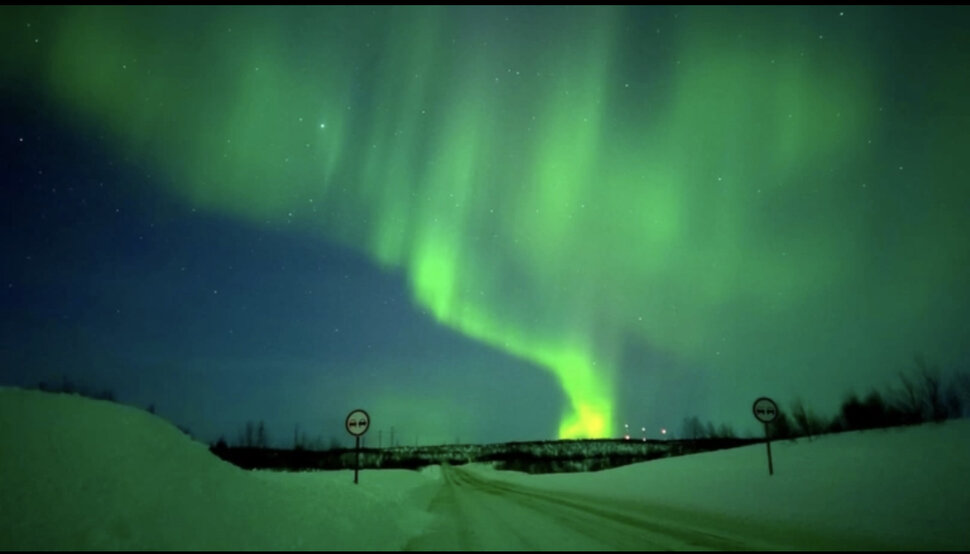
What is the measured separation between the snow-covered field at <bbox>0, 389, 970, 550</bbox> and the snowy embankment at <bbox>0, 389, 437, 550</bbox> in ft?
0.10

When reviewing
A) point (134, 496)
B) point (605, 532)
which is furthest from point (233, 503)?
point (605, 532)

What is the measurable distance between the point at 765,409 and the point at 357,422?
14.2 m

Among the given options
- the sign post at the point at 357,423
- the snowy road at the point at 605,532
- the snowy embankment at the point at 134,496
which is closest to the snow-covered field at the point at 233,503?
the snowy embankment at the point at 134,496

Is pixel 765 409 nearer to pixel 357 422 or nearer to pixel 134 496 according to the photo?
pixel 357 422

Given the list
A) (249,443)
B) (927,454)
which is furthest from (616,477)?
(249,443)

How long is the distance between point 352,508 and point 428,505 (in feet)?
19.7

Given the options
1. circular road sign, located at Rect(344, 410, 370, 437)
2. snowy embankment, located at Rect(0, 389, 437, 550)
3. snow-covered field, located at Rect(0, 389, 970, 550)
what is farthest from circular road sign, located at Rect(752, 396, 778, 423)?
A: circular road sign, located at Rect(344, 410, 370, 437)

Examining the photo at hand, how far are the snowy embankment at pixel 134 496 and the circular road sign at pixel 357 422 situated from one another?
4.69 meters

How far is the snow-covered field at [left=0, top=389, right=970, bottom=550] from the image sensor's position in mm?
9969

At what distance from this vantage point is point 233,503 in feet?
→ 39.8

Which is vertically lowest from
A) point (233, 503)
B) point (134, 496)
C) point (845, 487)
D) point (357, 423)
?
point (845, 487)

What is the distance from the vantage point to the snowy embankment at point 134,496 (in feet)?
31.6

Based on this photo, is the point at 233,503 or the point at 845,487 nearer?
the point at 233,503

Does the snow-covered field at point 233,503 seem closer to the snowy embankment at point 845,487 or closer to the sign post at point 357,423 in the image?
the snowy embankment at point 845,487
